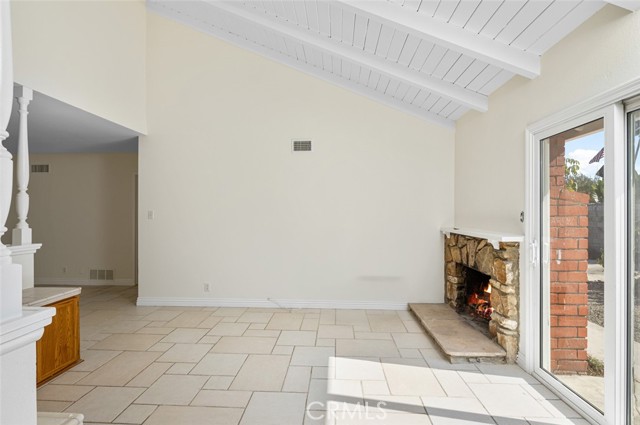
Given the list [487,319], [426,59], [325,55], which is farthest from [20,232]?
[487,319]

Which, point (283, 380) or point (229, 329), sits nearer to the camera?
point (283, 380)

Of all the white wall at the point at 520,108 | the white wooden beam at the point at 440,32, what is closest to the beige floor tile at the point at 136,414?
the white wall at the point at 520,108

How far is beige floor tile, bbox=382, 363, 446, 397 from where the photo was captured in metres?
2.59

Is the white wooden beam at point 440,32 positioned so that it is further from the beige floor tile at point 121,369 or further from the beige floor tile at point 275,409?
the beige floor tile at point 121,369

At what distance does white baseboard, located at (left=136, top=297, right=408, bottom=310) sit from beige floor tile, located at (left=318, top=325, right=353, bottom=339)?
2.38ft

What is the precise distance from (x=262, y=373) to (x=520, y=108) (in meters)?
2.99

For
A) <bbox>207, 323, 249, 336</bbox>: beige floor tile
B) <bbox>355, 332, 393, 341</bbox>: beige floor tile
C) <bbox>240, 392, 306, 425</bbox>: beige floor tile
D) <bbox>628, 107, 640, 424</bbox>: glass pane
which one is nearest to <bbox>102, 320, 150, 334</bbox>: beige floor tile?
<bbox>207, 323, 249, 336</bbox>: beige floor tile

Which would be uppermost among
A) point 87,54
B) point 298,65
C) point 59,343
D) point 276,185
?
point 298,65

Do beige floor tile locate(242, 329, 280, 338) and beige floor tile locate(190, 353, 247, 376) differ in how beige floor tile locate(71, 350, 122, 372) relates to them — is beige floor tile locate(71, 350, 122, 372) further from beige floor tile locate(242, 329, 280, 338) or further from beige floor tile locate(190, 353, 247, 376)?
beige floor tile locate(242, 329, 280, 338)

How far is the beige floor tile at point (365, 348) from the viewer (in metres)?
3.27

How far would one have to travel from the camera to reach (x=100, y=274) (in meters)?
6.23

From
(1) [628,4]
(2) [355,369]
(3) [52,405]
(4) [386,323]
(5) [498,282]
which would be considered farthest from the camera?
(4) [386,323]

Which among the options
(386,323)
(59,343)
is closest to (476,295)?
(386,323)

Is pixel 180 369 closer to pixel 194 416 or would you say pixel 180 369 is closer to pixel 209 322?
pixel 194 416
